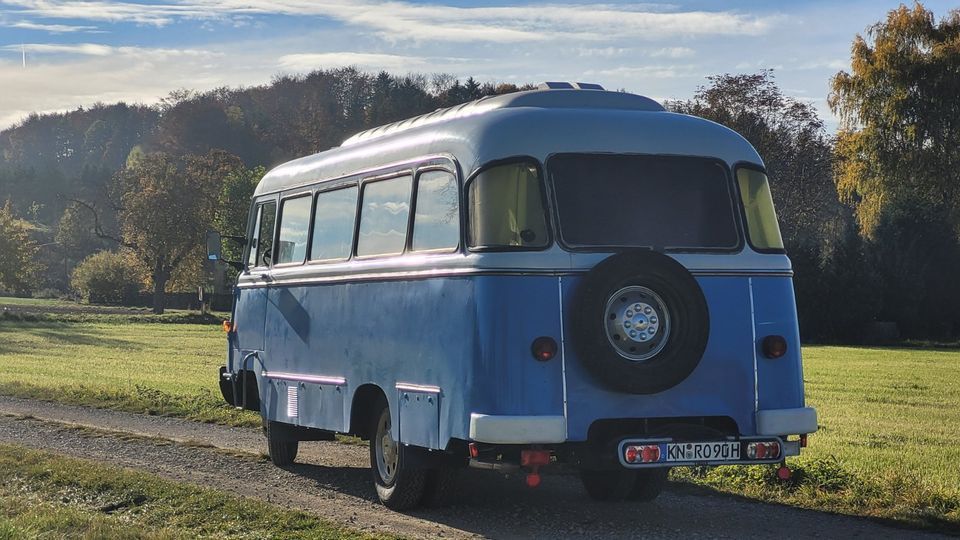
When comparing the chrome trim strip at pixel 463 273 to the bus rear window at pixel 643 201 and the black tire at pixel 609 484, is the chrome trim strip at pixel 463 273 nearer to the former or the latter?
the bus rear window at pixel 643 201

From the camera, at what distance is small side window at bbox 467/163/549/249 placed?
10.0 metres

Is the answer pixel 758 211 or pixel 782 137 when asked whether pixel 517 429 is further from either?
pixel 782 137

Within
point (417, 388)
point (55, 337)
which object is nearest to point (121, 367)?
point (55, 337)

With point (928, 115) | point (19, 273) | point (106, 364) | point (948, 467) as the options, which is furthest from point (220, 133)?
point (948, 467)

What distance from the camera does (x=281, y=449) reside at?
1451 centimetres

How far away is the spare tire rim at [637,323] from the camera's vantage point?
9.88 metres

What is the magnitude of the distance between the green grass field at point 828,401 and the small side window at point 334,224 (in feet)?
12.3

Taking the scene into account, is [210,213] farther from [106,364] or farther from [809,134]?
[106,364]

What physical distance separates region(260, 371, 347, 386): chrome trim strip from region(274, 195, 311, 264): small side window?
1136 mm

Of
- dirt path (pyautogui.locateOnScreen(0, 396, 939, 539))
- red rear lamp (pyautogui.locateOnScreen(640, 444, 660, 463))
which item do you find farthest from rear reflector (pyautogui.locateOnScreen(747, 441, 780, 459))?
red rear lamp (pyautogui.locateOnScreen(640, 444, 660, 463))

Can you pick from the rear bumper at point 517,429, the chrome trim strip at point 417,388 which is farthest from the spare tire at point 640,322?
the chrome trim strip at point 417,388

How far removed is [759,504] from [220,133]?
121797 mm

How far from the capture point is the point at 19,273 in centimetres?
8825

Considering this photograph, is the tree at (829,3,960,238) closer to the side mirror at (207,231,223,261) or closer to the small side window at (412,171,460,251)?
the side mirror at (207,231,223,261)
